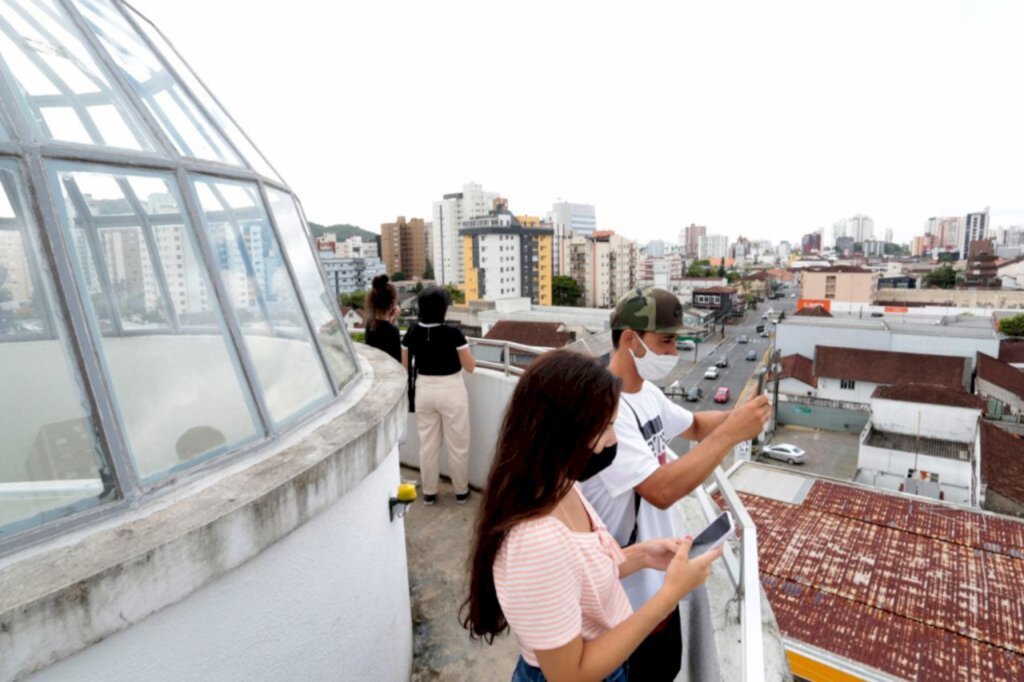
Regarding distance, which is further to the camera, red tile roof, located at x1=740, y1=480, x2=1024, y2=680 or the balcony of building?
red tile roof, located at x1=740, y1=480, x2=1024, y2=680

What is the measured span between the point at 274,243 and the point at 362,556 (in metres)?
1.79

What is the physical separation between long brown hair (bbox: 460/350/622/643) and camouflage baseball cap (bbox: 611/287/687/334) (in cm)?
104

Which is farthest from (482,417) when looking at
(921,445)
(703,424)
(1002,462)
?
(921,445)

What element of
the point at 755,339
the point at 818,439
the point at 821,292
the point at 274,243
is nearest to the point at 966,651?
the point at 274,243

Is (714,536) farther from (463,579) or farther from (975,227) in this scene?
(975,227)

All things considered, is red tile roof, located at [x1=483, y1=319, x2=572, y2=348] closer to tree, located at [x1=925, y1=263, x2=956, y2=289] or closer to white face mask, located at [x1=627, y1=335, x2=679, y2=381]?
white face mask, located at [x1=627, y1=335, x2=679, y2=381]

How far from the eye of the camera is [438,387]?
4.96 meters

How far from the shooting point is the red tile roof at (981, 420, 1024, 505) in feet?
60.0

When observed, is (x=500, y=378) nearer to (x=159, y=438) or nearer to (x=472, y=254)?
(x=159, y=438)

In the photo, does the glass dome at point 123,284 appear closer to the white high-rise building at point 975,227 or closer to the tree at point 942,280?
the tree at point 942,280

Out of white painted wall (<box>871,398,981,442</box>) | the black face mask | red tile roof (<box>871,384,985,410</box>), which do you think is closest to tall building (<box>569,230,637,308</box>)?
red tile roof (<box>871,384,985,410</box>)

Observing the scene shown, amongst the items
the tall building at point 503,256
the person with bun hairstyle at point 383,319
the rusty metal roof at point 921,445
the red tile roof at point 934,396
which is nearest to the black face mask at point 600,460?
the person with bun hairstyle at point 383,319

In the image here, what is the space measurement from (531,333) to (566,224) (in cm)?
8812

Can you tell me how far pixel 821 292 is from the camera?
212 feet
